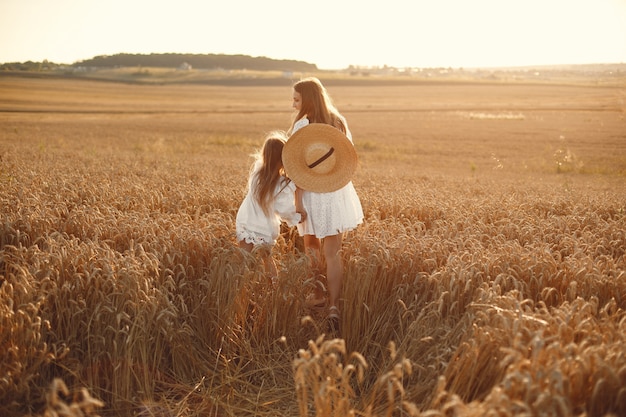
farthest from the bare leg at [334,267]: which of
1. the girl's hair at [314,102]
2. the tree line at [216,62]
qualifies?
the tree line at [216,62]

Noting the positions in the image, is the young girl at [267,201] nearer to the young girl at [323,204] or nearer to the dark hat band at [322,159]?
the young girl at [323,204]

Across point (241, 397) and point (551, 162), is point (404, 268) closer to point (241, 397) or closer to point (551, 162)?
point (241, 397)

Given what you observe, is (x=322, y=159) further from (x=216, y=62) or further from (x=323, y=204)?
(x=216, y=62)

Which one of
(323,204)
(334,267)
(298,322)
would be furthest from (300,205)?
(298,322)

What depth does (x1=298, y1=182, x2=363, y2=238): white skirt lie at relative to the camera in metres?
4.86

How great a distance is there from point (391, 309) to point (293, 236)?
2.19 m

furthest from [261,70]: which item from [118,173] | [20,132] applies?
[118,173]

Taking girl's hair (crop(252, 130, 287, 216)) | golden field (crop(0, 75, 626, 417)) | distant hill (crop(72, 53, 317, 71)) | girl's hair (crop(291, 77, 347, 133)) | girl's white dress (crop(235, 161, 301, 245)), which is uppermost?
distant hill (crop(72, 53, 317, 71))

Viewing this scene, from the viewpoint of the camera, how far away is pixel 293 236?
6223mm

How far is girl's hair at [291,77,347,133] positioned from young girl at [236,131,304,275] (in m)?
0.43

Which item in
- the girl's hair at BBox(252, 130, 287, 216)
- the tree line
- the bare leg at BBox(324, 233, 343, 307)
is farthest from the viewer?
the tree line

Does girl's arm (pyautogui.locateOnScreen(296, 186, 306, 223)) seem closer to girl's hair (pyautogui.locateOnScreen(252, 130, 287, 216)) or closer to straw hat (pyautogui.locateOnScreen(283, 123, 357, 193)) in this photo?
straw hat (pyautogui.locateOnScreen(283, 123, 357, 193))

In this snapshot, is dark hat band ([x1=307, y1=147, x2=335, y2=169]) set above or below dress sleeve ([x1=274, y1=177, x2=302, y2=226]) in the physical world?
above

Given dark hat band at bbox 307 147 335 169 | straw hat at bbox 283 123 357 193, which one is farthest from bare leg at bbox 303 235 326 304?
dark hat band at bbox 307 147 335 169
